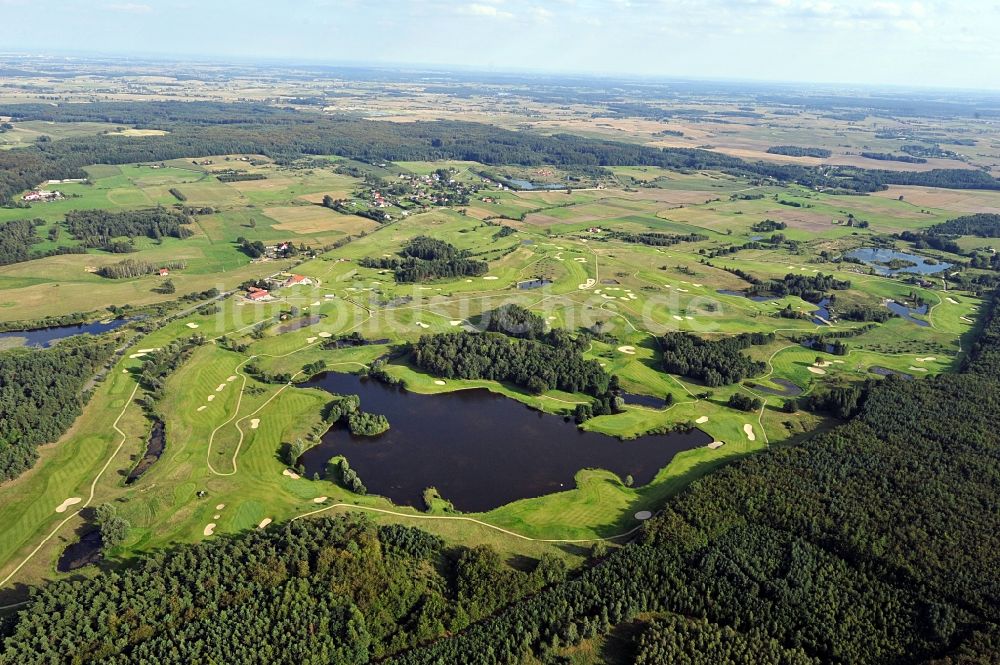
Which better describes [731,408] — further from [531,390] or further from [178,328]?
[178,328]

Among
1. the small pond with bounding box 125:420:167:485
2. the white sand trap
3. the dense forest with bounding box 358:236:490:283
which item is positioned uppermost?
the dense forest with bounding box 358:236:490:283

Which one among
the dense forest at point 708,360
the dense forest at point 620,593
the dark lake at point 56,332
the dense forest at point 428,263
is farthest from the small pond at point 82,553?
the dense forest at point 428,263

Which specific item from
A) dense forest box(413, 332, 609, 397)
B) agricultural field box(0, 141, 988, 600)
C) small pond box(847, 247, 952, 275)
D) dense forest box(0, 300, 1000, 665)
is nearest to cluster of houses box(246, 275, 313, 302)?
agricultural field box(0, 141, 988, 600)

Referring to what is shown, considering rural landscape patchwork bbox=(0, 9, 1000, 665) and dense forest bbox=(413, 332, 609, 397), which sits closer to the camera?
rural landscape patchwork bbox=(0, 9, 1000, 665)

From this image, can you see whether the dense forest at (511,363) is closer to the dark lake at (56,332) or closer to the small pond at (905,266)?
the dark lake at (56,332)

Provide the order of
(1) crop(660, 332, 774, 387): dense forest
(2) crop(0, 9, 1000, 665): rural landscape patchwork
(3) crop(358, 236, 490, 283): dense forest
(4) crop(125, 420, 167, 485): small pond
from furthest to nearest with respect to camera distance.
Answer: (3) crop(358, 236, 490, 283): dense forest < (1) crop(660, 332, 774, 387): dense forest < (4) crop(125, 420, 167, 485): small pond < (2) crop(0, 9, 1000, 665): rural landscape patchwork

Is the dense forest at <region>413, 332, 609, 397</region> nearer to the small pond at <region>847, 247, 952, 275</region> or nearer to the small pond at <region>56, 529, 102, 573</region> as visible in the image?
the small pond at <region>56, 529, 102, 573</region>
